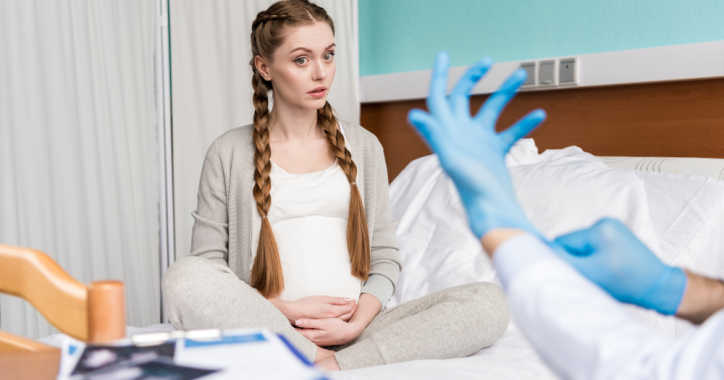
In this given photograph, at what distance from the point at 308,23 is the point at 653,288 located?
94 centimetres

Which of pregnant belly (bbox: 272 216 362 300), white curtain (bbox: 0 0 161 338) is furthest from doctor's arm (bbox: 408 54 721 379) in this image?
white curtain (bbox: 0 0 161 338)

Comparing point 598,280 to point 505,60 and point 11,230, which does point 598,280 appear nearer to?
point 505,60

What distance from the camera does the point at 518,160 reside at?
158cm

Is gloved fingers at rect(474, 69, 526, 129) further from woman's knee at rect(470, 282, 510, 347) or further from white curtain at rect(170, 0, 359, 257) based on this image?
white curtain at rect(170, 0, 359, 257)

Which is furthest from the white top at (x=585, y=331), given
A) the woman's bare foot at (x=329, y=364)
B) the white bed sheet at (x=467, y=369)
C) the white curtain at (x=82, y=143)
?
the white curtain at (x=82, y=143)

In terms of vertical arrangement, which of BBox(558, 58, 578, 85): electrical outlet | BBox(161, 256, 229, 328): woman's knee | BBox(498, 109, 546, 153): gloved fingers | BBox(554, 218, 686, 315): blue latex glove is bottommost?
BBox(161, 256, 229, 328): woman's knee

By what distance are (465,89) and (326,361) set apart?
0.59m

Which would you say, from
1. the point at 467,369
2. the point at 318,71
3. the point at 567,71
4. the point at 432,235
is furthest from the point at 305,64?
the point at 567,71

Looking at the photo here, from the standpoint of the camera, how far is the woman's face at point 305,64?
131cm

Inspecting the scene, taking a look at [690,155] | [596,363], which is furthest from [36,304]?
[690,155]

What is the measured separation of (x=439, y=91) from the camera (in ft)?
1.85

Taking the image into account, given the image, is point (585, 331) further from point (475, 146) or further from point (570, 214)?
point (570, 214)

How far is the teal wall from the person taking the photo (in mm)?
1626

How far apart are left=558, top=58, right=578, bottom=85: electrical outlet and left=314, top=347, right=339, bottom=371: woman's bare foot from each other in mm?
1084
